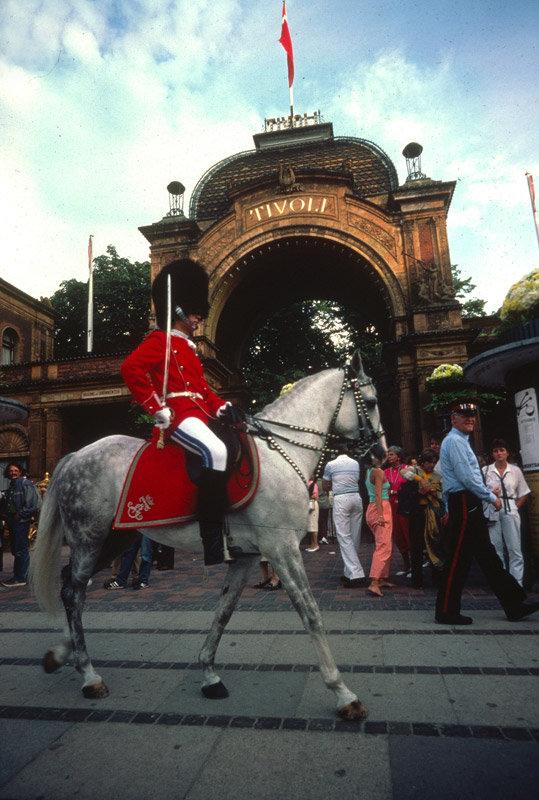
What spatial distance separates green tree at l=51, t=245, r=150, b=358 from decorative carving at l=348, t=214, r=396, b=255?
19468mm

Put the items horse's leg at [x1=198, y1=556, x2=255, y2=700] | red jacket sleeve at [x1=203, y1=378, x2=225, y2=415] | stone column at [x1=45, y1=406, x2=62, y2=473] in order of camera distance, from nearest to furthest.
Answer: horse's leg at [x1=198, y1=556, x2=255, y2=700] → red jacket sleeve at [x1=203, y1=378, x2=225, y2=415] → stone column at [x1=45, y1=406, x2=62, y2=473]

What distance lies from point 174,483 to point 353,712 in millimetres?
1913

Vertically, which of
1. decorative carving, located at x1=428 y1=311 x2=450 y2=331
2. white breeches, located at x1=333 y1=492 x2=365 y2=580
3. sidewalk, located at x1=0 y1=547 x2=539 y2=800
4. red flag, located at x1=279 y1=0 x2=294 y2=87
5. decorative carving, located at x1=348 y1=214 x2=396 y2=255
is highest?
red flag, located at x1=279 y1=0 x2=294 y2=87

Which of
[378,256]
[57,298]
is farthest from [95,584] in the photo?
[57,298]

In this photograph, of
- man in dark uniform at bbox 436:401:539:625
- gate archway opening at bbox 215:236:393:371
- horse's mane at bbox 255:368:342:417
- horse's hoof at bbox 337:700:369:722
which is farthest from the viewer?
gate archway opening at bbox 215:236:393:371

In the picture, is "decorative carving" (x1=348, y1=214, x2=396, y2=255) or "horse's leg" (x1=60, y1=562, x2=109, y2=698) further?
"decorative carving" (x1=348, y1=214, x2=396, y2=255)

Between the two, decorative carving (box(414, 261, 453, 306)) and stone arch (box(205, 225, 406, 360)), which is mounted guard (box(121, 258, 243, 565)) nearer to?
decorative carving (box(414, 261, 453, 306))

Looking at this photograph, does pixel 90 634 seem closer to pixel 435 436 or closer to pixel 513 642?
pixel 513 642

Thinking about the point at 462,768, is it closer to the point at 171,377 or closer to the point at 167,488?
the point at 167,488

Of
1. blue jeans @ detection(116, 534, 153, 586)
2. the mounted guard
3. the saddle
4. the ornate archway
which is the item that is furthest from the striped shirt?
the ornate archway

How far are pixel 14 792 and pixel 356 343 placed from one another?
33.4 m

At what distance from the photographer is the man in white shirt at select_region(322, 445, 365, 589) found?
7723mm

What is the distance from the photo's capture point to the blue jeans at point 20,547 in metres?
9.91

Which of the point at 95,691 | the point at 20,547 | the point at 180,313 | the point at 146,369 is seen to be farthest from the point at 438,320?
the point at 95,691
